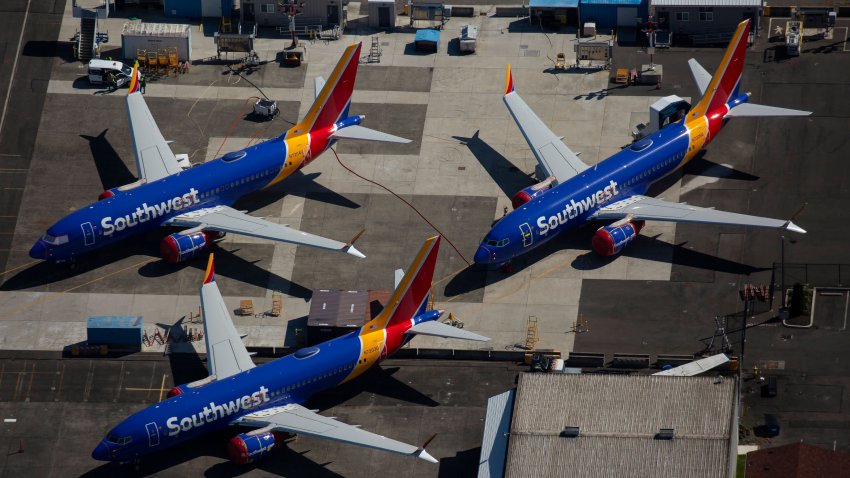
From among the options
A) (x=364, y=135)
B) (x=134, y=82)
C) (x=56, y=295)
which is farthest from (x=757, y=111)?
(x=56, y=295)

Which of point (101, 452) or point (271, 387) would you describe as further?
point (271, 387)

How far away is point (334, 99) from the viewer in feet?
600

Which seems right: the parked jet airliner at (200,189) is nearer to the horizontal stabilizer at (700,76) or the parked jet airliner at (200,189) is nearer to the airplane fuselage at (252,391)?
the airplane fuselage at (252,391)

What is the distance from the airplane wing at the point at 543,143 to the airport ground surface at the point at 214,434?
975 inches

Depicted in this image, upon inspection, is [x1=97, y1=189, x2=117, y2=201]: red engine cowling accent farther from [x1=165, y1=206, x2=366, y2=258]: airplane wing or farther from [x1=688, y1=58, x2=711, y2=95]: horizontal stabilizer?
[x1=688, y1=58, x2=711, y2=95]: horizontal stabilizer

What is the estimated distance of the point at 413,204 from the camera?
181500 millimetres

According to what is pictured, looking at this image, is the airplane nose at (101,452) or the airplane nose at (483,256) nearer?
the airplane nose at (101,452)

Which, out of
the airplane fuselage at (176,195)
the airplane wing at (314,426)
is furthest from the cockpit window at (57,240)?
the airplane wing at (314,426)

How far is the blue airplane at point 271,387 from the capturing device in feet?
498

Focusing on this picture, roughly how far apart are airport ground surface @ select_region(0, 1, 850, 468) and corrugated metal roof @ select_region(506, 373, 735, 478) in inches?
423

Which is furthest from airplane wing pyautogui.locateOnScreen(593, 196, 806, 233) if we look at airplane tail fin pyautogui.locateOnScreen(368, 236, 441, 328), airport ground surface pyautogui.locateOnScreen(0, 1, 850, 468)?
airplane tail fin pyautogui.locateOnScreen(368, 236, 441, 328)

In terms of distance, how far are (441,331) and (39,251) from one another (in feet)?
125

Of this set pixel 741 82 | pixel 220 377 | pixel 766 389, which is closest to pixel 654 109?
pixel 741 82

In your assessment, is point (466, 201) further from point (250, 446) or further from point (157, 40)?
point (157, 40)
